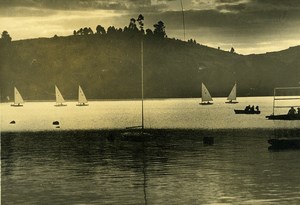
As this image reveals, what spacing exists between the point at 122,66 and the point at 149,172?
11620 mm

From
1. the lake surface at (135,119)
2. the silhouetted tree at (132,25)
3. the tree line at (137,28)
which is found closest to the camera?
the silhouetted tree at (132,25)

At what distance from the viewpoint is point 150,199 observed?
19.3 metres

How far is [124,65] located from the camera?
35750mm

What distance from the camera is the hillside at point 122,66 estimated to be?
31516mm

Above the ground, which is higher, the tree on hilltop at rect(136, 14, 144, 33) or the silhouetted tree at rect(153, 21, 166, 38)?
the tree on hilltop at rect(136, 14, 144, 33)

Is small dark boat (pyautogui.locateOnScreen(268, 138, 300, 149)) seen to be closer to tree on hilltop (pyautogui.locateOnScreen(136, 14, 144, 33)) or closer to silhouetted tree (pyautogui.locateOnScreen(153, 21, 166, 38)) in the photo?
silhouetted tree (pyautogui.locateOnScreen(153, 21, 166, 38))

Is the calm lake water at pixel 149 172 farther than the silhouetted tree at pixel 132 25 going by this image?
No

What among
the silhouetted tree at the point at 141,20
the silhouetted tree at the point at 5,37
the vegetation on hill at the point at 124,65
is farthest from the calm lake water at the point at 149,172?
the silhouetted tree at the point at 141,20

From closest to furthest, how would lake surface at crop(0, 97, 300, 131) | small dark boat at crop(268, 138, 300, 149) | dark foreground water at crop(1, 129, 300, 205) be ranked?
dark foreground water at crop(1, 129, 300, 205)
small dark boat at crop(268, 138, 300, 149)
lake surface at crop(0, 97, 300, 131)

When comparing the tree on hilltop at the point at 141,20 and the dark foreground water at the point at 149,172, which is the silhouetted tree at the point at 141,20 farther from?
the dark foreground water at the point at 149,172

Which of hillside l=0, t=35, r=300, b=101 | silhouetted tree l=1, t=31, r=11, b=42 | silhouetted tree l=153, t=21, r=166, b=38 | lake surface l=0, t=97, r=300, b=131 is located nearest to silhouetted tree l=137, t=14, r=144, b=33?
silhouetted tree l=153, t=21, r=166, b=38

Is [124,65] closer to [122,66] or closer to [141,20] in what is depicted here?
[122,66]

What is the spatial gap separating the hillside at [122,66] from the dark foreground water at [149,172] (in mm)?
3270

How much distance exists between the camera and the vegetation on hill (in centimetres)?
3088
